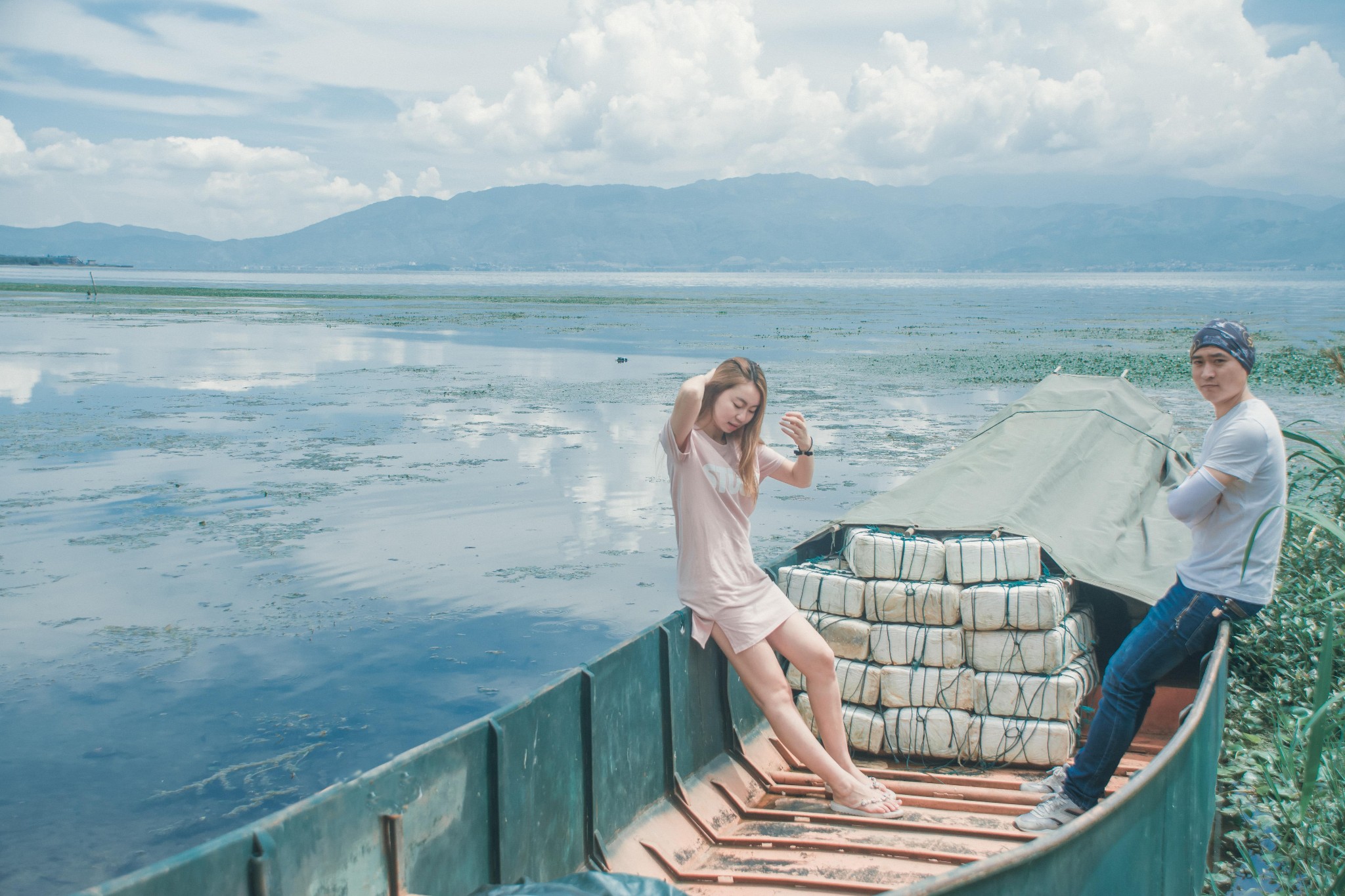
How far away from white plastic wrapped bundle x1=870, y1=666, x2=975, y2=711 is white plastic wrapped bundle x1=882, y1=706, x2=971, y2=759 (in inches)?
1.7

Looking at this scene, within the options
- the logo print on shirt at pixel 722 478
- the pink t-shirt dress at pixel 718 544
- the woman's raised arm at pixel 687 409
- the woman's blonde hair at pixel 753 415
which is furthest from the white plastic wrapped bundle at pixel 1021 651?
the woman's raised arm at pixel 687 409

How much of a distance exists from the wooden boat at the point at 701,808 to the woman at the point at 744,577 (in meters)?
0.31

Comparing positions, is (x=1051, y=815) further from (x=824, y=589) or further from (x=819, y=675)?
(x=824, y=589)

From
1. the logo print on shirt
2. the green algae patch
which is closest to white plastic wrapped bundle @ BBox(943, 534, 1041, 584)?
the logo print on shirt

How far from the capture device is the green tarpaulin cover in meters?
6.34

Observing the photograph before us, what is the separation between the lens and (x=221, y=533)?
11.3 metres

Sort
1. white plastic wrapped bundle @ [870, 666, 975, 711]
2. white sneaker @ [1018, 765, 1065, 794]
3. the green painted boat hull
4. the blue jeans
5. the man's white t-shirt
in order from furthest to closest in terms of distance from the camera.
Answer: white plastic wrapped bundle @ [870, 666, 975, 711]
white sneaker @ [1018, 765, 1065, 794]
the blue jeans
the man's white t-shirt
the green painted boat hull

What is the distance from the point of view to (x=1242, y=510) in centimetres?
432

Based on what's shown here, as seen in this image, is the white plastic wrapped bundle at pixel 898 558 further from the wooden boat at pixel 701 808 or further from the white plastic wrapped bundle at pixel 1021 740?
the white plastic wrapped bundle at pixel 1021 740

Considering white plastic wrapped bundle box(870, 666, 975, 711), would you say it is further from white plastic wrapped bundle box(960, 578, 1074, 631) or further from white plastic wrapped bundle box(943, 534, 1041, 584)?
white plastic wrapped bundle box(943, 534, 1041, 584)

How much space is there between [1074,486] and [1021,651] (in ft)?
8.32

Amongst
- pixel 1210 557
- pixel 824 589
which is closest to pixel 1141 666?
pixel 1210 557

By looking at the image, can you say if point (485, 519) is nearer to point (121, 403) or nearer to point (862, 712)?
point (862, 712)

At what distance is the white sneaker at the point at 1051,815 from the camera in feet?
15.6
